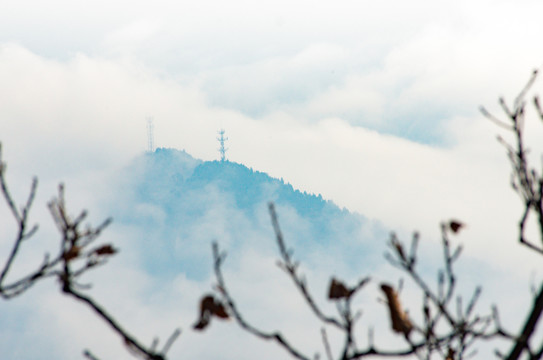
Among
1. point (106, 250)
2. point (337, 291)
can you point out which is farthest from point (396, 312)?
point (106, 250)

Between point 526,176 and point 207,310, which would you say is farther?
point 526,176

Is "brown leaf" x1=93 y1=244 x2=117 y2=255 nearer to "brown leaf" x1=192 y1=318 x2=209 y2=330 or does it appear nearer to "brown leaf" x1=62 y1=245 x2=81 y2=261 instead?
"brown leaf" x1=62 y1=245 x2=81 y2=261

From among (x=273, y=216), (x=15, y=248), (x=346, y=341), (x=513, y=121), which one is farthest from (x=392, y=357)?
(x=15, y=248)

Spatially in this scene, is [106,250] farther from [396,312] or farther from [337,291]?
[396,312]

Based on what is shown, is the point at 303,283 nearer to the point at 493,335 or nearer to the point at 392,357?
the point at 392,357

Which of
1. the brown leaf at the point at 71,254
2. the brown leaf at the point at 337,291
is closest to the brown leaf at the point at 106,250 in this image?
the brown leaf at the point at 71,254

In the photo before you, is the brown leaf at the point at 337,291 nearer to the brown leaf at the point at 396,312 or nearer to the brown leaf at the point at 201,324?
the brown leaf at the point at 396,312

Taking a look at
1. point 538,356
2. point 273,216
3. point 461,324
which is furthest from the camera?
point 461,324

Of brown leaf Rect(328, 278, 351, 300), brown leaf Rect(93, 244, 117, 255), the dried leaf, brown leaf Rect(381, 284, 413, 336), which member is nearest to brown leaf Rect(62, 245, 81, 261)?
brown leaf Rect(93, 244, 117, 255)
